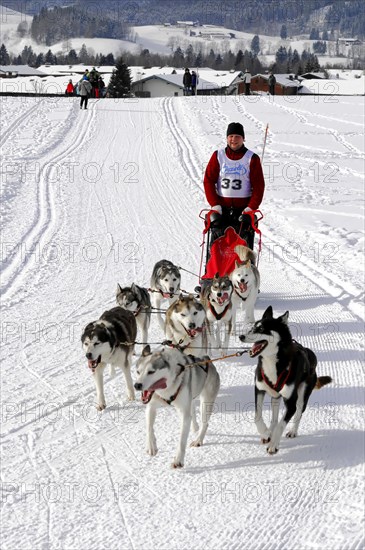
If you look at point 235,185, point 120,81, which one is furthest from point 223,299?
point 120,81

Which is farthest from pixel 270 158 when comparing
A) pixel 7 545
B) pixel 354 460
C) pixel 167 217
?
pixel 7 545

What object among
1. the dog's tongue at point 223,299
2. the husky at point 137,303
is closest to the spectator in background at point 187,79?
the husky at point 137,303

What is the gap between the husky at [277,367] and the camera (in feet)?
14.2

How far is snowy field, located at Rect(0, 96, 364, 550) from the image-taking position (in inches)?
150

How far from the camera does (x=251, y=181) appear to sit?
7121 millimetres

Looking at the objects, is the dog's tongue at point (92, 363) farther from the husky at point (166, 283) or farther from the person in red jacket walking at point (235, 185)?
the person in red jacket walking at point (235, 185)

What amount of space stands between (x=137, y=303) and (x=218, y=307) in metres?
0.70

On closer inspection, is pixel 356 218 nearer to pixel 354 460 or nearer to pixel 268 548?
pixel 354 460

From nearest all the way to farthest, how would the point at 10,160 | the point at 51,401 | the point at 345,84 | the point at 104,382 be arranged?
the point at 51,401, the point at 104,382, the point at 10,160, the point at 345,84

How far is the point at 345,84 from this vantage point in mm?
63312

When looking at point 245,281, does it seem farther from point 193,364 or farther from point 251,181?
point 193,364

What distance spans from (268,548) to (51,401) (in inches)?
88.6

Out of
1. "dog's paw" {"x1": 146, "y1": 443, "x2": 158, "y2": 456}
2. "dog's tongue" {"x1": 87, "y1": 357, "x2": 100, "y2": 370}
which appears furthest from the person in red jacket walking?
"dog's paw" {"x1": 146, "y1": 443, "x2": 158, "y2": 456}

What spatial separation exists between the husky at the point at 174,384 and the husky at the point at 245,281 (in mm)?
2004
